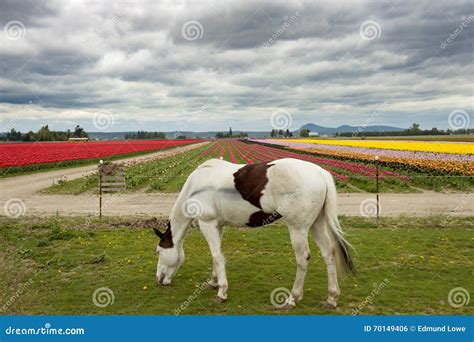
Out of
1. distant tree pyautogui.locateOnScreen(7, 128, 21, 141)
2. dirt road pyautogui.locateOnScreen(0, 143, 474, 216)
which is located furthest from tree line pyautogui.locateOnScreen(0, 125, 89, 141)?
dirt road pyautogui.locateOnScreen(0, 143, 474, 216)

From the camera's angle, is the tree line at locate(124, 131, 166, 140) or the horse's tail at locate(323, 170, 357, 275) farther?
the tree line at locate(124, 131, 166, 140)

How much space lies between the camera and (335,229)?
6.14 metres

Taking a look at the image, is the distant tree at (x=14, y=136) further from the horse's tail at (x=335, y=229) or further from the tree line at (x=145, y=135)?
the horse's tail at (x=335, y=229)

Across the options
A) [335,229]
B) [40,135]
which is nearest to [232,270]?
[335,229]

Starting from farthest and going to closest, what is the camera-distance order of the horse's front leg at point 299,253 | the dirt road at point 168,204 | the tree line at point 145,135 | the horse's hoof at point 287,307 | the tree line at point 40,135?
the tree line at point 145,135
the tree line at point 40,135
the dirt road at point 168,204
the horse's front leg at point 299,253
the horse's hoof at point 287,307

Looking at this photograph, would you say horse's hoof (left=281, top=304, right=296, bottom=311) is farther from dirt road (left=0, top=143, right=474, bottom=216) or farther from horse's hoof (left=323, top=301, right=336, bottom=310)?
dirt road (left=0, top=143, right=474, bottom=216)

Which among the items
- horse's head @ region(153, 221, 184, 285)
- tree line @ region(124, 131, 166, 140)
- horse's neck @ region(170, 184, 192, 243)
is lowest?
horse's head @ region(153, 221, 184, 285)

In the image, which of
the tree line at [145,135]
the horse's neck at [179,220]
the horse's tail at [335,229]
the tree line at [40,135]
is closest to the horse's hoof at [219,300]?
the horse's neck at [179,220]

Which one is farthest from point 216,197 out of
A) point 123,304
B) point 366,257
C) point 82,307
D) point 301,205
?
point 366,257

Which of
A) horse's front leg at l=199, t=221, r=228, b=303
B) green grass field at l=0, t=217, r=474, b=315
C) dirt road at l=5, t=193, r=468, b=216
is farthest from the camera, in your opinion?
dirt road at l=5, t=193, r=468, b=216

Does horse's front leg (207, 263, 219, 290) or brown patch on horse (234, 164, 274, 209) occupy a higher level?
brown patch on horse (234, 164, 274, 209)

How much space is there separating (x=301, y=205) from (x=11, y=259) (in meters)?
7.01

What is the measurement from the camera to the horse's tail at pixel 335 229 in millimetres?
6145

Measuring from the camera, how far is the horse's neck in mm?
6949
